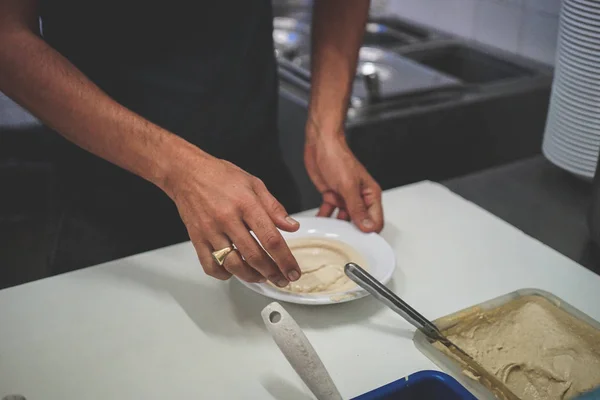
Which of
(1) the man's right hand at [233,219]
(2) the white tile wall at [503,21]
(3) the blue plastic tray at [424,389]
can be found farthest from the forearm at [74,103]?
(2) the white tile wall at [503,21]

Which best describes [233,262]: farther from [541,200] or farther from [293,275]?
[541,200]

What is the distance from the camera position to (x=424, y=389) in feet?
2.48

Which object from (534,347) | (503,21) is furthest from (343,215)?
(503,21)

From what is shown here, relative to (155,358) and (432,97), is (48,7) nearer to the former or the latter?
(155,358)

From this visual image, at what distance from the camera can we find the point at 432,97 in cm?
182

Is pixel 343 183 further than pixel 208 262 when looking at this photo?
Yes

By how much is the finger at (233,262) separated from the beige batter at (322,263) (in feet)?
0.31

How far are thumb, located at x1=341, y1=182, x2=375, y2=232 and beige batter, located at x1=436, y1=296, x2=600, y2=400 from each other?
242mm

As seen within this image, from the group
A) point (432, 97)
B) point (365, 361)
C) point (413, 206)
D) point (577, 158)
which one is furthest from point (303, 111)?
point (365, 361)

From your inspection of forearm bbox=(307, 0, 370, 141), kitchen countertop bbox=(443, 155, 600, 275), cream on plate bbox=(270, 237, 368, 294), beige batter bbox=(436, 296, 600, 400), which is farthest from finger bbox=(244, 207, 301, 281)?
kitchen countertop bbox=(443, 155, 600, 275)

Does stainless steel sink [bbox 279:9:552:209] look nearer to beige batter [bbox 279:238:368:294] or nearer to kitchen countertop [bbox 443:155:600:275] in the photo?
kitchen countertop [bbox 443:155:600:275]

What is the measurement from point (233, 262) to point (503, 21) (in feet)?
5.17

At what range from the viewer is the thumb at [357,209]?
1082mm

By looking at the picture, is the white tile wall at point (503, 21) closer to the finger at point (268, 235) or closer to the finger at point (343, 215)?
the finger at point (343, 215)
